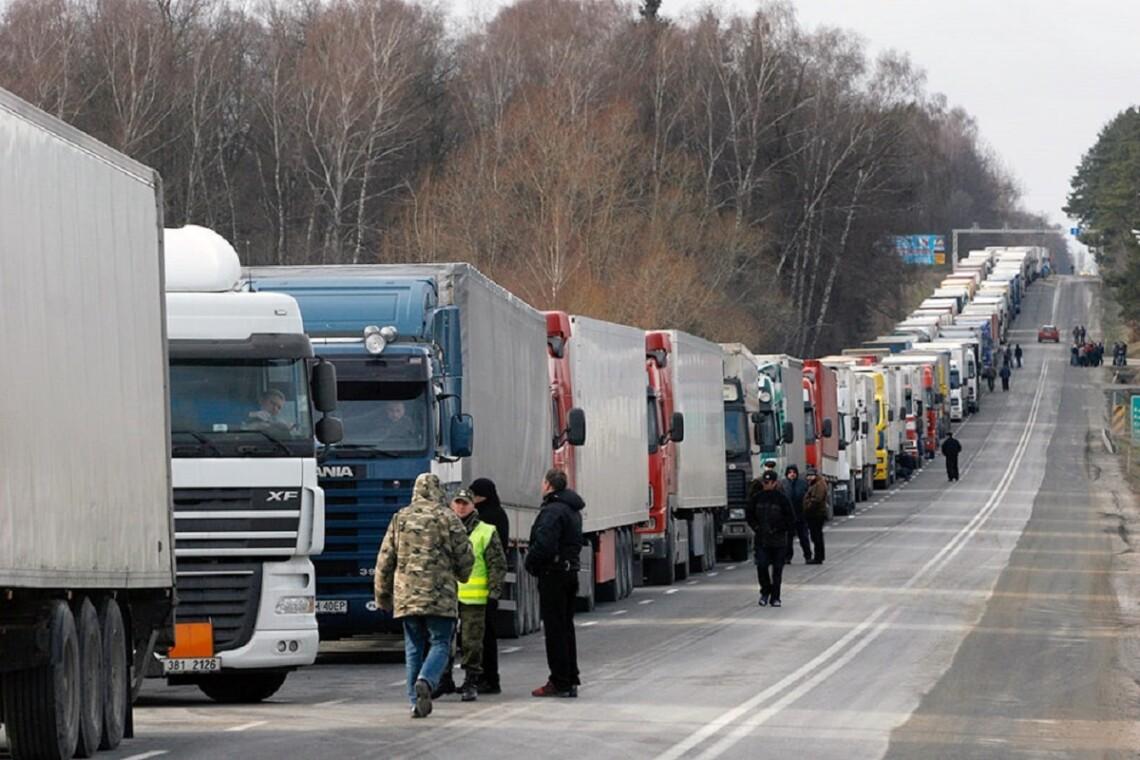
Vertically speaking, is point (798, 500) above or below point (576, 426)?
below

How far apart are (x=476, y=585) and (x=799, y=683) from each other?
2887 millimetres

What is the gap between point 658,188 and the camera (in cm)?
8956

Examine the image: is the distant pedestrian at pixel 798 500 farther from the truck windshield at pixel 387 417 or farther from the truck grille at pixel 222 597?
the truck grille at pixel 222 597

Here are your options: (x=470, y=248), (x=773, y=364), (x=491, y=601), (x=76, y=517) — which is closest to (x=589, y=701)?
(x=491, y=601)

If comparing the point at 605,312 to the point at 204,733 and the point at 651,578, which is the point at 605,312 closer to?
the point at 651,578

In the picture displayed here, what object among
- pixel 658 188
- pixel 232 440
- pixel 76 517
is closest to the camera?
pixel 76 517

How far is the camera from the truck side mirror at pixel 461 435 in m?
21.5

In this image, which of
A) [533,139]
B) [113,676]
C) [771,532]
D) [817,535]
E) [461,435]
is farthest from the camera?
[533,139]

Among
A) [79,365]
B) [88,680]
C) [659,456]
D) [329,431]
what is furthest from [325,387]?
[659,456]

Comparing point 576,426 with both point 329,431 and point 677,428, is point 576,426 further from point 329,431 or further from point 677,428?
point 677,428

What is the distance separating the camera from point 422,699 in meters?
16.7

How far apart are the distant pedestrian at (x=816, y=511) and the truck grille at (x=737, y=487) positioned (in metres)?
2.49

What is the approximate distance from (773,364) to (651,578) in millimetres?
12202

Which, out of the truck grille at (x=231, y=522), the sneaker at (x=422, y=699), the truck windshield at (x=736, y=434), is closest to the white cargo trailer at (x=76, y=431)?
the sneaker at (x=422, y=699)
